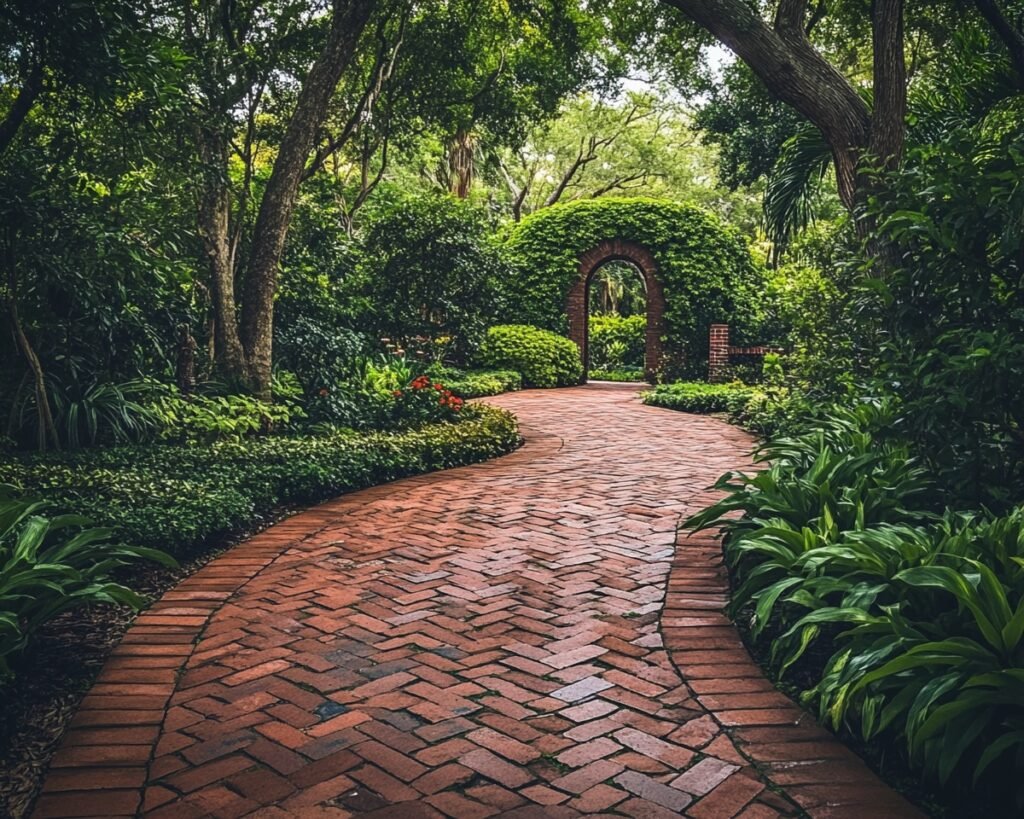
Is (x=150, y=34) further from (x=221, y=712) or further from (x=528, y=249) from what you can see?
(x=528, y=249)

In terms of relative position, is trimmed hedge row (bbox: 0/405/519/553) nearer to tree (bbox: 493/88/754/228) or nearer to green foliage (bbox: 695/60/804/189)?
green foliage (bbox: 695/60/804/189)

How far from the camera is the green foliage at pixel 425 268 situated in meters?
12.5

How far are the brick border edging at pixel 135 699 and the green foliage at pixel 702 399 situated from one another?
7.97 meters

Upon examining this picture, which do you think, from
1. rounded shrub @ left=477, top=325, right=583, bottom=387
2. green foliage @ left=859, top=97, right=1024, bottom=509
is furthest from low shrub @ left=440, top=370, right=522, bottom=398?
green foliage @ left=859, top=97, right=1024, bottom=509

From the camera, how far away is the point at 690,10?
5.73 m

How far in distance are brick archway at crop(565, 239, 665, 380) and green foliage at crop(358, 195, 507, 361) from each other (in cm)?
446

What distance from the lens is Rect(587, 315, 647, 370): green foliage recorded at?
22141mm

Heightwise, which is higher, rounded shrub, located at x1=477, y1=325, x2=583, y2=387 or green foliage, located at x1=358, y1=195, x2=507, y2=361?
green foliage, located at x1=358, y1=195, x2=507, y2=361

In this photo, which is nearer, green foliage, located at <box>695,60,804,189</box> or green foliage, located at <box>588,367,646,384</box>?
green foliage, located at <box>695,60,804,189</box>

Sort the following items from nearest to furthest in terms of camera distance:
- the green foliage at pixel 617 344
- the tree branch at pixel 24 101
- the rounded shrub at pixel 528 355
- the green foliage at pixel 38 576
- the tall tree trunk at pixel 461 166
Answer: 1. the green foliage at pixel 38 576
2. the tree branch at pixel 24 101
3. the rounded shrub at pixel 528 355
4. the tall tree trunk at pixel 461 166
5. the green foliage at pixel 617 344

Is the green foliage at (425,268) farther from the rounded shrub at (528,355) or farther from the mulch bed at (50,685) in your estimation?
the mulch bed at (50,685)

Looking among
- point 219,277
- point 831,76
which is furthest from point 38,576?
point 831,76

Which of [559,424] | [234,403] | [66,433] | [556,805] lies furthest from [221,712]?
[559,424]

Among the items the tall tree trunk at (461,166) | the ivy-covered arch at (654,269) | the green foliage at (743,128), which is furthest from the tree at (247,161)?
the tall tree trunk at (461,166)
